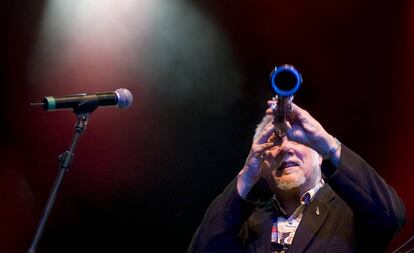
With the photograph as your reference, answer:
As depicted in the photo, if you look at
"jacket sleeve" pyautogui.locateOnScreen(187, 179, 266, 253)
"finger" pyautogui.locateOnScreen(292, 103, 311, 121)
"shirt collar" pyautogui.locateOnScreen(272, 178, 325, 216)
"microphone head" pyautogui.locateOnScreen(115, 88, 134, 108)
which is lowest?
"jacket sleeve" pyautogui.locateOnScreen(187, 179, 266, 253)

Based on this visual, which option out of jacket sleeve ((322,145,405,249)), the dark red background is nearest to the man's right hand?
jacket sleeve ((322,145,405,249))

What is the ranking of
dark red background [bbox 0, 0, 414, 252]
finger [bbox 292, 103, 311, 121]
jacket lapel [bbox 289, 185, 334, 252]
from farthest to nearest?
1. dark red background [bbox 0, 0, 414, 252]
2. jacket lapel [bbox 289, 185, 334, 252]
3. finger [bbox 292, 103, 311, 121]

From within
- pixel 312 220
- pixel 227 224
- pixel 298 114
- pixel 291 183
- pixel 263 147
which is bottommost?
pixel 227 224

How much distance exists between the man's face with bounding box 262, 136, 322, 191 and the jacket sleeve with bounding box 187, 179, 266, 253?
0.41 ft

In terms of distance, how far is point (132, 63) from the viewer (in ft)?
11.2

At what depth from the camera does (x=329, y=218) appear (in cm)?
209

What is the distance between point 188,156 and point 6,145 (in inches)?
41.0

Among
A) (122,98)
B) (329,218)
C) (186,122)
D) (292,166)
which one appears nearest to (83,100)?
(122,98)

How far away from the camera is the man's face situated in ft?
7.17

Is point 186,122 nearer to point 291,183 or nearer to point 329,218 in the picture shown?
point 291,183

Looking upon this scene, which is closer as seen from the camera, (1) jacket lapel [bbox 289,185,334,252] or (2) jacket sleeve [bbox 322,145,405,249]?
(2) jacket sleeve [bbox 322,145,405,249]

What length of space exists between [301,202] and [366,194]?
36cm

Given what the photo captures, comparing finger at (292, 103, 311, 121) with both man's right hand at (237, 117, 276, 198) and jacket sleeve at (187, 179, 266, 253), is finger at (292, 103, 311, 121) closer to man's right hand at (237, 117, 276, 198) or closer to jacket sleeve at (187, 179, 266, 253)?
man's right hand at (237, 117, 276, 198)

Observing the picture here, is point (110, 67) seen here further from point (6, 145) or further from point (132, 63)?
point (6, 145)
